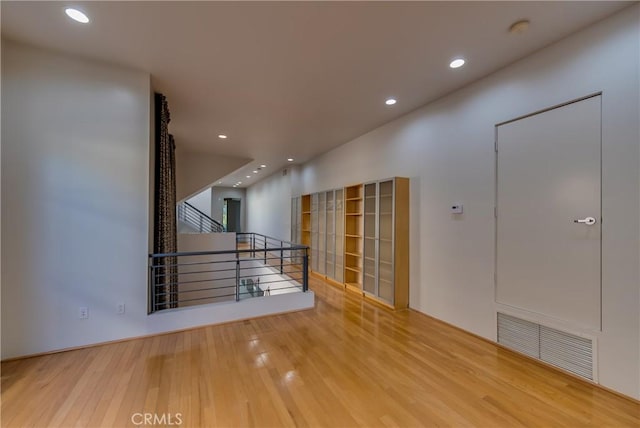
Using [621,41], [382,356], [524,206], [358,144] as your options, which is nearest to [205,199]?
[358,144]

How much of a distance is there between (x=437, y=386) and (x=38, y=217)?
3.91 m

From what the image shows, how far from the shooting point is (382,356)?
2.52m

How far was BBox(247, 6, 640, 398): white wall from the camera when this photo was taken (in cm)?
196

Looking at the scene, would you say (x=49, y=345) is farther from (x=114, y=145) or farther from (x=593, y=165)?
(x=593, y=165)

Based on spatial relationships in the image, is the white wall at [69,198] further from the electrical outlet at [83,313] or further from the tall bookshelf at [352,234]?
the tall bookshelf at [352,234]

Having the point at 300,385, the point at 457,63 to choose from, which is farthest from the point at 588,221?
the point at 300,385

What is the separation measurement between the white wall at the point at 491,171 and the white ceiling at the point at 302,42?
209 mm

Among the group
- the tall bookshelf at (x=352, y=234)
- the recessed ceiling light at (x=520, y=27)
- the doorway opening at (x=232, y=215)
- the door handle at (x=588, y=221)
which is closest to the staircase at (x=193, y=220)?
the doorway opening at (x=232, y=215)

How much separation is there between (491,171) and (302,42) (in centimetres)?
240

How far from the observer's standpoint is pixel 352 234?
17.1ft

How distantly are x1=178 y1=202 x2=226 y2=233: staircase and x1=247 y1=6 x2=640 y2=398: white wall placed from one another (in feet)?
20.0

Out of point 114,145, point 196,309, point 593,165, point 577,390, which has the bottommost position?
point 577,390

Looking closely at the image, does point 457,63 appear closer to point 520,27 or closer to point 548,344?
point 520,27

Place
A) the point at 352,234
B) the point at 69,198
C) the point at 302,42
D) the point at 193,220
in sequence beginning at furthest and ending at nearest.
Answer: the point at 193,220, the point at 352,234, the point at 69,198, the point at 302,42
